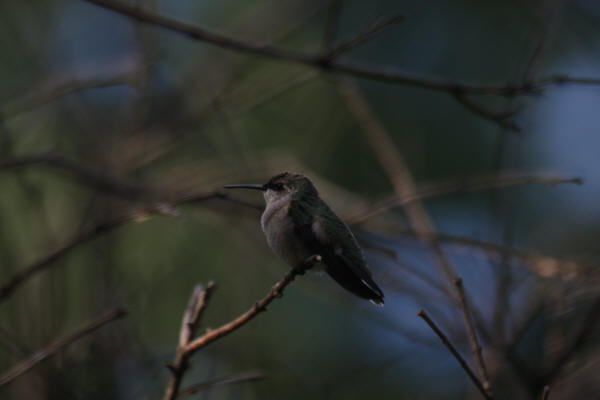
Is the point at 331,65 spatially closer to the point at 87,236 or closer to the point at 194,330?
the point at 87,236

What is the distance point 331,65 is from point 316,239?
30.5 inches

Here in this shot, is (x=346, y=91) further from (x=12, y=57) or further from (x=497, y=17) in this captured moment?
(x=497, y=17)

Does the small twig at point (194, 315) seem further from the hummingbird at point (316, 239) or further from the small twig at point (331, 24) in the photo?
the small twig at point (331, 24)

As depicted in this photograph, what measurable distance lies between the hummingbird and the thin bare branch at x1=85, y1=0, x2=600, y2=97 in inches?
26.9

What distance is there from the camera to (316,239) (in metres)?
3.08

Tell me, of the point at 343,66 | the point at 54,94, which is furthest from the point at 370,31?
the point at 54,94

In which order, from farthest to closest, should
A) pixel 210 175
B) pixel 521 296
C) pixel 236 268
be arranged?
pixel 236 268 → pixel 210 175 → pixel 521 296

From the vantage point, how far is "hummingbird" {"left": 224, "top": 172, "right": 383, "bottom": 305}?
2879 mm

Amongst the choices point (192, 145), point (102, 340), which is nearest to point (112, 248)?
Answer: point (102, 340)

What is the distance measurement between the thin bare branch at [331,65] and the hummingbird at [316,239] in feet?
2.24

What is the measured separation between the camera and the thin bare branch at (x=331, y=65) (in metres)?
2.76

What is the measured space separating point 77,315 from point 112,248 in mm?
1806

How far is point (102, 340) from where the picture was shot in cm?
409

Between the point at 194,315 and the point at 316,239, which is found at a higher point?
the point at 316,239
